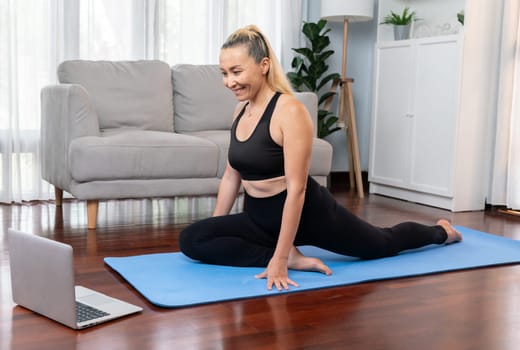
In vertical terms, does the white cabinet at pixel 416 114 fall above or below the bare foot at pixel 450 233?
above

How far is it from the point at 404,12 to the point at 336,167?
1385 mm

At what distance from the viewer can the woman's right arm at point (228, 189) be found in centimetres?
260

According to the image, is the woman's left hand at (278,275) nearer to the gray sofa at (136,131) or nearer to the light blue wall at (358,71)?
the gray sofa at (136,131)

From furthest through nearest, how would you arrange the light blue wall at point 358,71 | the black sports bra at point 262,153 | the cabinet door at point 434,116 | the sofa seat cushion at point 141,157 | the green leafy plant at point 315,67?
the light blue wall at point 358,71 → the green leafy plant at point 315,67 → the cabinet door at point 434,116 → the sofa seat cushion at point 141,157 → the black sports bra at point 262,153

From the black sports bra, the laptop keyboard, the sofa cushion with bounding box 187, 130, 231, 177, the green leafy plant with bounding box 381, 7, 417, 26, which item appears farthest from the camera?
the green leafy plant with bounding box 381, 7, 417, 26

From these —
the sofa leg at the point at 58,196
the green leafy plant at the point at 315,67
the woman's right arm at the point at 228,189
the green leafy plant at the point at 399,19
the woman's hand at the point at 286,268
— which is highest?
the green leafy plant at the point at 399,19

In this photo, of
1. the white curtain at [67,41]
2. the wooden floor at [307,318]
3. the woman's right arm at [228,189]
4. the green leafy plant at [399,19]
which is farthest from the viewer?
the green leafy plant at [399,19]

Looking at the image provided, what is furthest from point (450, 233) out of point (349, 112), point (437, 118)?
point (349, 112)

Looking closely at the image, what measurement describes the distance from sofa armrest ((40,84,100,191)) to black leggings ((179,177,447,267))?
114 cm

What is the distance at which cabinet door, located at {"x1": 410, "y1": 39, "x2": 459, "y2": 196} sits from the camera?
4258 mm

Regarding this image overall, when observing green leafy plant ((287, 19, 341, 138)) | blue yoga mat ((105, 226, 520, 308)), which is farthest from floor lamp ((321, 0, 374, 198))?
blue yoga mat ((105, 226, 520, 308))

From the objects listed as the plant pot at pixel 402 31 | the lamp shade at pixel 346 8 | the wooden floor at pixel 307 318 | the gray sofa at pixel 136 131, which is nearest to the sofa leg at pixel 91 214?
the gray sofa at pixel 136 131

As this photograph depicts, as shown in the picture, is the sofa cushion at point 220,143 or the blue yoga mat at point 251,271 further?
the sofa cushion at point 220,143

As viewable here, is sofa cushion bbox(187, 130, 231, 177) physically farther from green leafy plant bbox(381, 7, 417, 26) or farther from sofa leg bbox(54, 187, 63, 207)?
green leafy plant bbox(381, 7, 417, 26)
